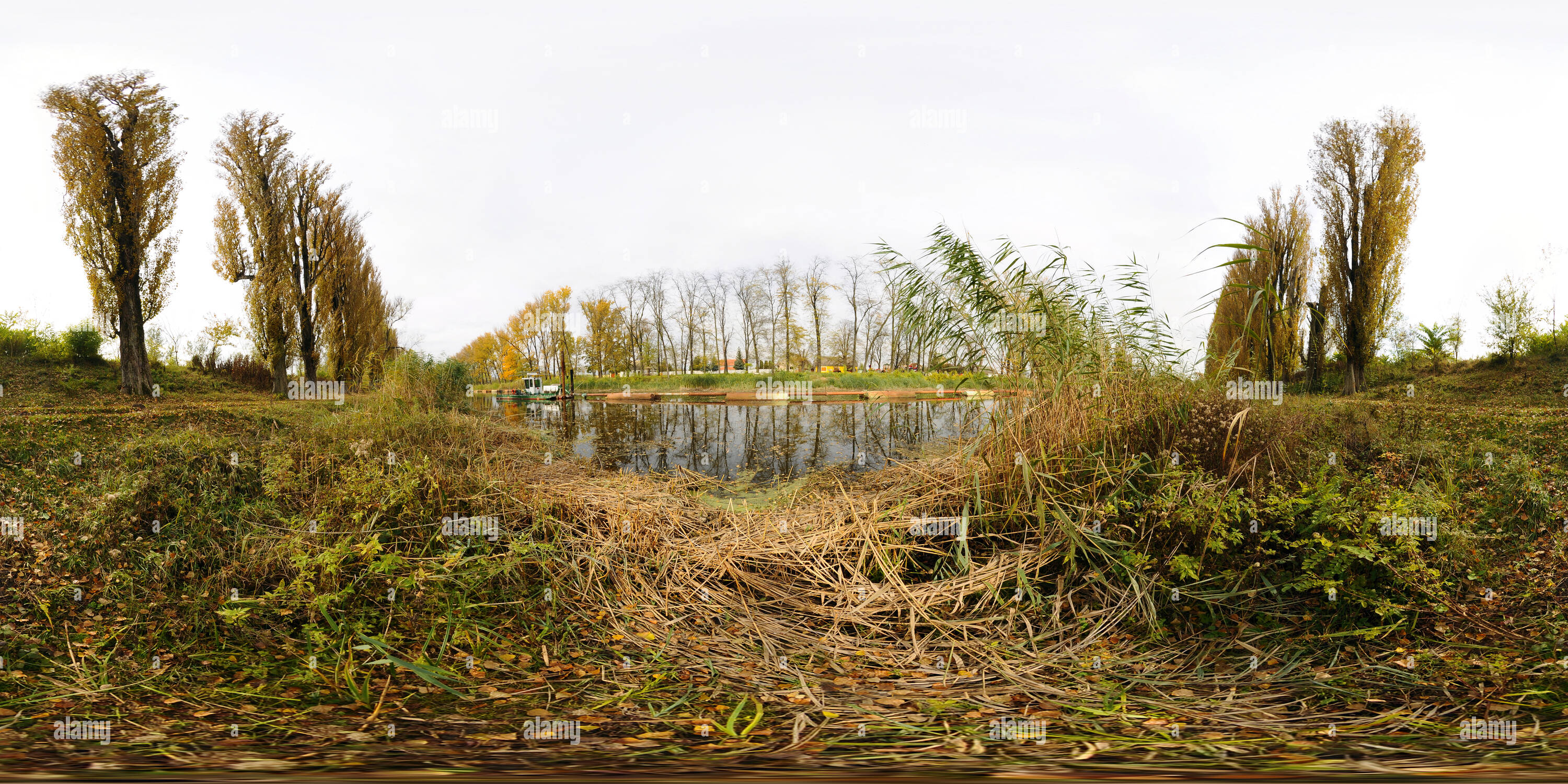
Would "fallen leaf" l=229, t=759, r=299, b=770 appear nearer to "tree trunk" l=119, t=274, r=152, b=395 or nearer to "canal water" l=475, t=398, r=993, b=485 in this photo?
"canal water" l=475, t=398, r=993, b=485

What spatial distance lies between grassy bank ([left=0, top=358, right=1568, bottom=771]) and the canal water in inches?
52.9

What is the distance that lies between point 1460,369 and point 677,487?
50.1ft

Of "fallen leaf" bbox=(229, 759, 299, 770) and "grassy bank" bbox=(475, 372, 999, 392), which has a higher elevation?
"grassy bank" bbox=(475, 372, 999, 392)

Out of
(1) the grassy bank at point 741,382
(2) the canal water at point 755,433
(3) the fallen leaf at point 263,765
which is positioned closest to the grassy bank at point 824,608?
(3) the fallen leaf at point 263,765

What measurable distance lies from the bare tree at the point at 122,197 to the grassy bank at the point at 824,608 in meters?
12.0

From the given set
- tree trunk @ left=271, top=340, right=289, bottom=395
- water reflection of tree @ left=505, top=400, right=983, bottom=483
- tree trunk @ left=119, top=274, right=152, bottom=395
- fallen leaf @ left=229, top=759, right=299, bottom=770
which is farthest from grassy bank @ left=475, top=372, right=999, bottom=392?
fallen leaf @ left=229, top=759, right=299, bottom=770

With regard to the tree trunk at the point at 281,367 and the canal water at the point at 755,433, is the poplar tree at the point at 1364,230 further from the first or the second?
the tree trunk at the point at 281,367

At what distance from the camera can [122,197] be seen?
43.8 ft

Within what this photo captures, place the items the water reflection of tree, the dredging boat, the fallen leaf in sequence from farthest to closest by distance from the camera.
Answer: the dredging boat → the water reflection of tree → the fallen leaf

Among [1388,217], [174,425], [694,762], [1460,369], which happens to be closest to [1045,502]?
[694,762]

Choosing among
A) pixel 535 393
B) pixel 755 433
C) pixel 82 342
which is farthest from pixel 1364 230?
pixel 82 342

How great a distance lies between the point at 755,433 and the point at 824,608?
23.4 feet

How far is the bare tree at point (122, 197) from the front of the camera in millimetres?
12945

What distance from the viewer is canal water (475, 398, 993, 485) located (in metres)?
7.03
